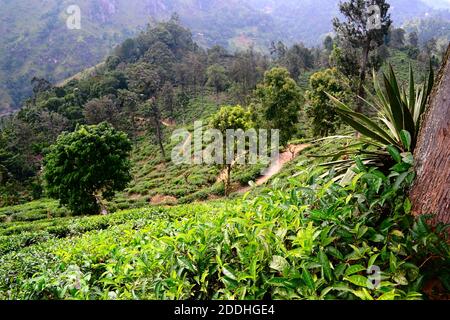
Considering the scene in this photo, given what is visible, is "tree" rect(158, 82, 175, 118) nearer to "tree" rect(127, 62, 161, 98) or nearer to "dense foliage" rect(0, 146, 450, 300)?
"tree" rect(127, 62, 161, 98)

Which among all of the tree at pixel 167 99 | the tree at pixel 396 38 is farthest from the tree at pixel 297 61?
the tree at pixel 167 99

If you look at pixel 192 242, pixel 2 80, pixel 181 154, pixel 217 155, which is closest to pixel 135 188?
pixel 181 154

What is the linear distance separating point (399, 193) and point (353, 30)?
19.3 metres

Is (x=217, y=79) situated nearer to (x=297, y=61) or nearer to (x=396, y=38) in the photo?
(x=297, y=61)

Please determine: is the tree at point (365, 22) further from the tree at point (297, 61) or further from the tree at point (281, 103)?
the tree at point (297, 61)

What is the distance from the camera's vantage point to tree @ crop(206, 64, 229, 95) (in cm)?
6669

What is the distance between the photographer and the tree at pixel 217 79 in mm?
66688

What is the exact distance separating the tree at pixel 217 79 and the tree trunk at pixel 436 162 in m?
62.2

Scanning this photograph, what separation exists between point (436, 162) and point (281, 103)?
2666 centimetres

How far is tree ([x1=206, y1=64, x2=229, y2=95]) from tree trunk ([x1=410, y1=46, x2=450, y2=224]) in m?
62.2

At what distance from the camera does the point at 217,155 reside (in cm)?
2202

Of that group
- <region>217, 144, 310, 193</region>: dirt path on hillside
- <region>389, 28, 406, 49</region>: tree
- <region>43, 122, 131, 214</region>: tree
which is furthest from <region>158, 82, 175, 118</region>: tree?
<region>389, 28, 406, 49</region>: tree

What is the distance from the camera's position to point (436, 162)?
2.35 m

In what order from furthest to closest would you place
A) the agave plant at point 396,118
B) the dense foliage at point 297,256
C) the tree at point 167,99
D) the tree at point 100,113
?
the tree at point 167,99, the tree at point 100,113, the agave plant at point 396,118, the dense foliage at point 297,256
